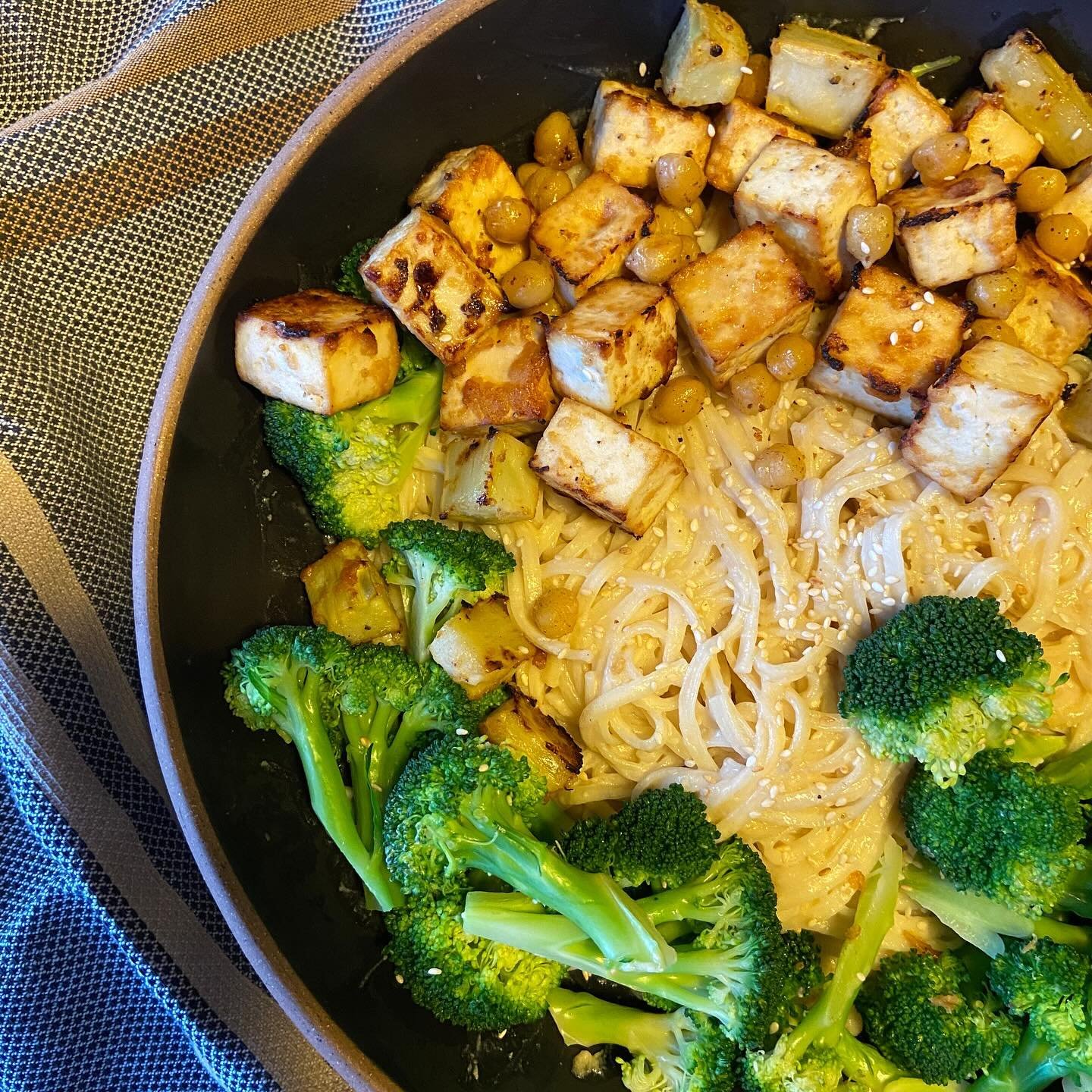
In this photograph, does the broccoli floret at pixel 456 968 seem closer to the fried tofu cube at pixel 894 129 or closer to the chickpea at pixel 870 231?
the chickpea at pixel 870 231

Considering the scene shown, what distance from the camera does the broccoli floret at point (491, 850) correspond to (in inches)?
96.3

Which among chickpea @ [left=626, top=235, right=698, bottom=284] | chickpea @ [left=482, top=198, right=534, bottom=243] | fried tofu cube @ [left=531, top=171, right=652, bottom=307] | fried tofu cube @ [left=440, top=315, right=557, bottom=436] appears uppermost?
chickpea @ [left=482, top=198, right=534, bottom=243]

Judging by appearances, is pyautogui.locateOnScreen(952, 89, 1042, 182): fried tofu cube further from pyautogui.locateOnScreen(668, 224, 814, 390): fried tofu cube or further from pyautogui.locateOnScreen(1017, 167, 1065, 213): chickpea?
pyautogui.locateOnScreen(668, 224, 814, 390): fried tofu cube

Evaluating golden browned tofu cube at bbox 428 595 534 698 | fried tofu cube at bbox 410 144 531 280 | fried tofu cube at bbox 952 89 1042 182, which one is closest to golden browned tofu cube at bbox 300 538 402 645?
golden browned tofu cube at bbox 428 595 534 698

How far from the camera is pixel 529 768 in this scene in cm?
258

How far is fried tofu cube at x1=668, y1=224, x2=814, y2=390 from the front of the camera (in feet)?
9.11

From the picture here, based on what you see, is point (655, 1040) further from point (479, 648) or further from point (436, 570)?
point (436, 570)

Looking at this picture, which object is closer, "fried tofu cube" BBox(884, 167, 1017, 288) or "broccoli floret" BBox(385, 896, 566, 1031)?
"broccoli floret" BBox(385, 896, 566, 1031)

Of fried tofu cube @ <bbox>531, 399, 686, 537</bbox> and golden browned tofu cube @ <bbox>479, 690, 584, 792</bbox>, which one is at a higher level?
fried tofu cube @ <bbox>531, 399, 686, 537</bbox>

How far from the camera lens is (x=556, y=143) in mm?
2979

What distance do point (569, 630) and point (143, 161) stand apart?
1994mm

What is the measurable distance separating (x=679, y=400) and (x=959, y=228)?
0.97 m

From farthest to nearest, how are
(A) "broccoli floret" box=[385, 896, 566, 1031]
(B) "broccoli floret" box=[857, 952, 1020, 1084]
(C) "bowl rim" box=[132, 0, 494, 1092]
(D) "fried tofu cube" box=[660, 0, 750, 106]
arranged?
(D) "fried tofu cube" box=[660, 0, 750, 106] < (B) "broccoli floret" box=[857, 952, 1020, 1084] < (A) "broccoli floret" box=[385, 896, 566, 1031] < (C) "bowl rim" box=[132, 0, 494, 1092]

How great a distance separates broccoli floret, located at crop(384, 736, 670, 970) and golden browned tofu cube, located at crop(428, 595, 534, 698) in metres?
0.20
